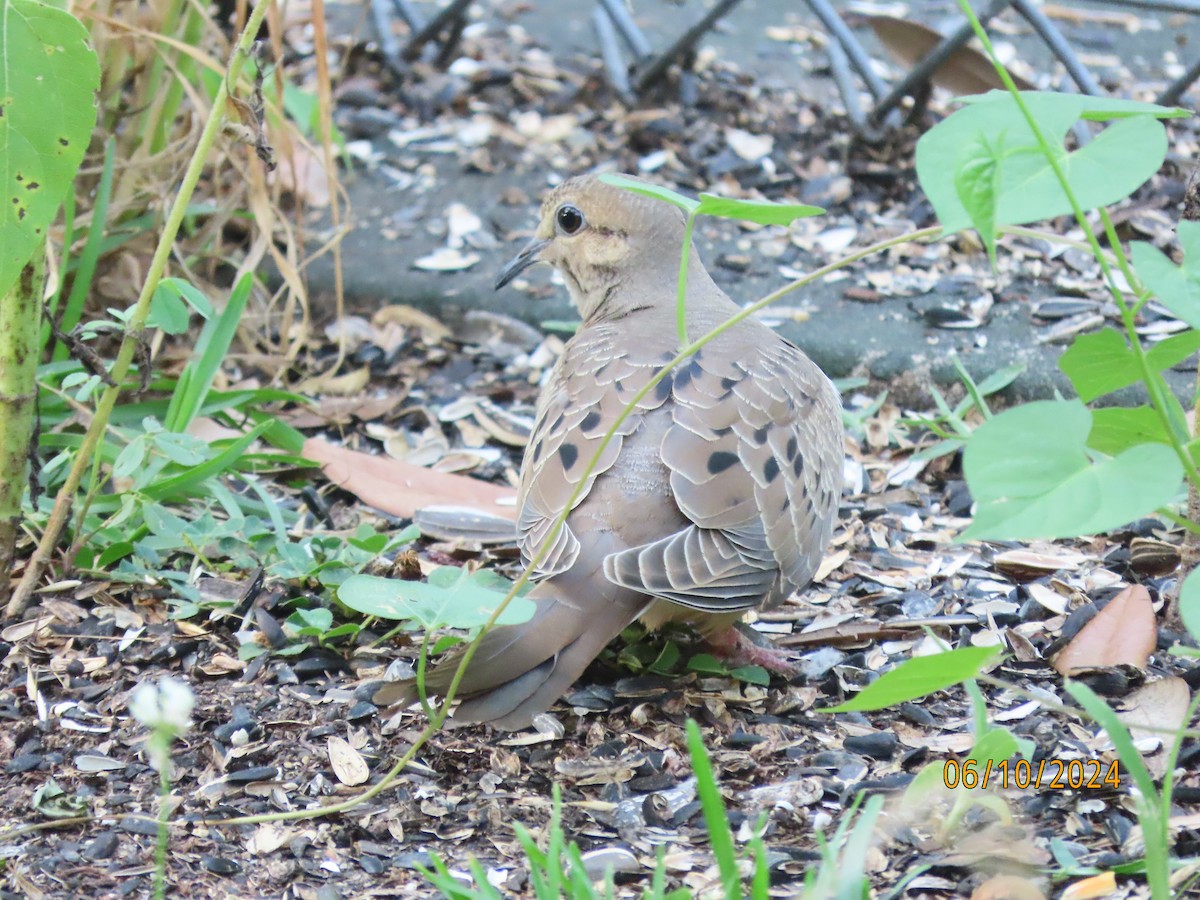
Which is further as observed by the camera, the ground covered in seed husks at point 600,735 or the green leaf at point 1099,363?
the ground covered in seed husks at point 600,735

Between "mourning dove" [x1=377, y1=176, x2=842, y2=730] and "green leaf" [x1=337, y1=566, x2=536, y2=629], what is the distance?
17cm

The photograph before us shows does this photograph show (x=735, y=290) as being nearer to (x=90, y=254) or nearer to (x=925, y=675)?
(x=90, y=254)

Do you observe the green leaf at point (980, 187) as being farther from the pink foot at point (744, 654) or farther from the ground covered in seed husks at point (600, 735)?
the pink foot at point (744, 654)

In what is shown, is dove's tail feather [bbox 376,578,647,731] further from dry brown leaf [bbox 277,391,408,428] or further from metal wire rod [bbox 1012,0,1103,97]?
metal wire rod [bbox 1012,0,1103,97]

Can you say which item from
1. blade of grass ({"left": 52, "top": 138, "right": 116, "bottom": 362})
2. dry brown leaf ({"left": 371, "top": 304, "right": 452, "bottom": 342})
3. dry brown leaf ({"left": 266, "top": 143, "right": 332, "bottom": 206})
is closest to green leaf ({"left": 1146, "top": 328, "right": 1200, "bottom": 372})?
blade of grass ({"left": 52, "top": 138, "right": 116, "bottom": 362})

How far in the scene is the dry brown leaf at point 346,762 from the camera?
2.89 meters

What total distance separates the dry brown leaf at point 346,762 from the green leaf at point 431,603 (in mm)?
443

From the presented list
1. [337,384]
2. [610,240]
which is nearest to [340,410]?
[337,384]

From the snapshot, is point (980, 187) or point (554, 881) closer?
point (980, 187)

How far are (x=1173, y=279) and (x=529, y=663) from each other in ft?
4.72

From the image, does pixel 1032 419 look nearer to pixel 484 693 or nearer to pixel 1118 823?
pixel 1118 823

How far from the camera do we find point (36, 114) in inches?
104

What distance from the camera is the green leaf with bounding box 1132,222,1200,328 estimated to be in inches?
80.0

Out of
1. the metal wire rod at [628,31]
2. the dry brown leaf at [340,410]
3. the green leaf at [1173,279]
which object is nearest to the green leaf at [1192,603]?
the green leaf at [1173,279]
